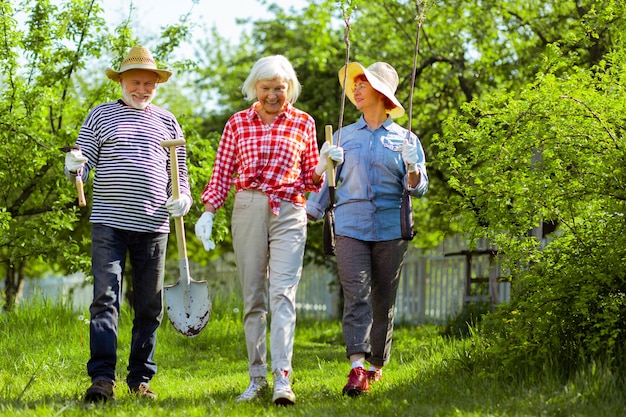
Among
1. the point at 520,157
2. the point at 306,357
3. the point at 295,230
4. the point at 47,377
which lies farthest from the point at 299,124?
the point at 306,357

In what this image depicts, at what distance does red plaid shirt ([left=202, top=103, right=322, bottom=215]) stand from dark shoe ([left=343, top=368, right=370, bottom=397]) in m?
0.95

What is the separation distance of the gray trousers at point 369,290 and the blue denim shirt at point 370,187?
0.07 m

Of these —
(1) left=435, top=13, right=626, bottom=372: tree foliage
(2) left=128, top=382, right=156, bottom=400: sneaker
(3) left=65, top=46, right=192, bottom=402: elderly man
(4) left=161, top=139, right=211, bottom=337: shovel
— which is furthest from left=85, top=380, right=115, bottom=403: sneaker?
(1) left=435, top=13, right=626, bottom=372: tree foliage

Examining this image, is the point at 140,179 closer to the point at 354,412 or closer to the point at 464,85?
the point at 354,412

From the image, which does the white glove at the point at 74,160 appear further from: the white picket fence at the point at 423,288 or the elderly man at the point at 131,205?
the white picket fence at the point at 423,288

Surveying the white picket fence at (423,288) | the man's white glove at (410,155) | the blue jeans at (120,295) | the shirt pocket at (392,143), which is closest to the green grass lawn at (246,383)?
the blue jeans at (120,295)

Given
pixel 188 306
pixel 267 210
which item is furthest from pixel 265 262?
pixel 188 306

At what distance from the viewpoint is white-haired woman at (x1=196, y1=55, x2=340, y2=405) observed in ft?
15.4

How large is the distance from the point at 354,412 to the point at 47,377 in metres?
2.56

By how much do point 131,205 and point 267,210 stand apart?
2.41 feet

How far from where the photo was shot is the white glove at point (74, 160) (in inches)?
188

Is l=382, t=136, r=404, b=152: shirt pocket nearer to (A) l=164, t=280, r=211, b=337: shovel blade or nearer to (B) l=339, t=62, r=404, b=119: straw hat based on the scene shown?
(B) l=339, t=62, r=404, b=119: straw hat

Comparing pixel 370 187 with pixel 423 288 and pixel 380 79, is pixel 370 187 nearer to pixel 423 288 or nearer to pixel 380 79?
pixel 380 79

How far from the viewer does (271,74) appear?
15.4 feet
